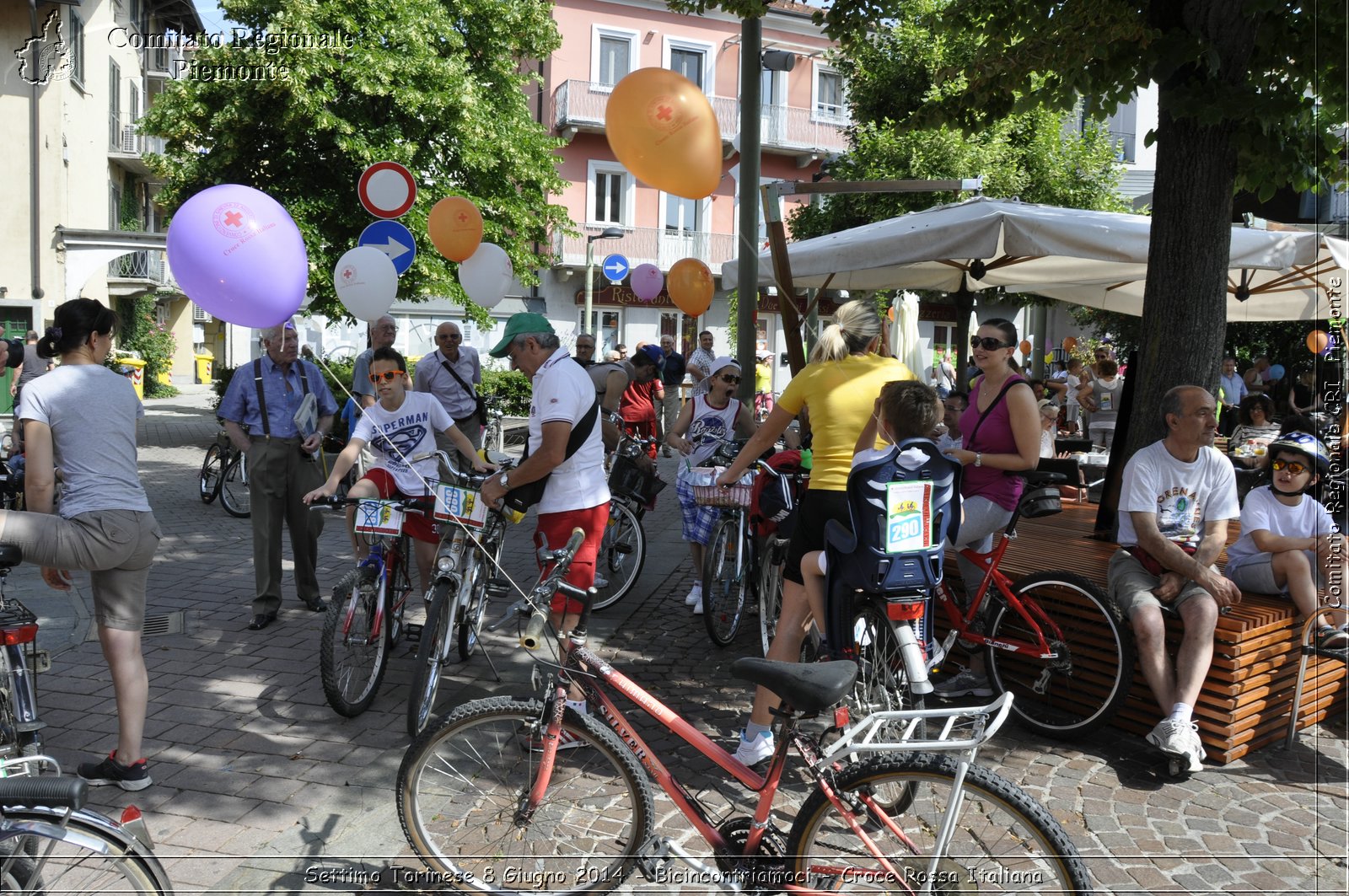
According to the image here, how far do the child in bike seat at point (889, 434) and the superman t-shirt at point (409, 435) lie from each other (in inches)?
91.7

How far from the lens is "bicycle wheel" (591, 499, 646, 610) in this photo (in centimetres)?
723

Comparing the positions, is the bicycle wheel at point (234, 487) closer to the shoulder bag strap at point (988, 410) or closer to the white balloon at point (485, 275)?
the white balloon at point (485, 275)

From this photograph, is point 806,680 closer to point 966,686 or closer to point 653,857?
point 653,857

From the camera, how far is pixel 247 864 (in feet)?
11.3

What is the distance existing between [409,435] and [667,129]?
2.17m

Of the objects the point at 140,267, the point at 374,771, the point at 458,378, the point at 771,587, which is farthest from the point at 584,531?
the point at 140,267

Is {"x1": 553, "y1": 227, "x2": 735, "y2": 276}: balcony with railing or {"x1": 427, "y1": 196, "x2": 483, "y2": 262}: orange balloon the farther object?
{"x1": 553, "y1": 227, "x2": 735, "y2": 276}: balcony with railing

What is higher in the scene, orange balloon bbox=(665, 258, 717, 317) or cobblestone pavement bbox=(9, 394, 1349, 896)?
orange balloon bbox=(665, 258, 717, 317)

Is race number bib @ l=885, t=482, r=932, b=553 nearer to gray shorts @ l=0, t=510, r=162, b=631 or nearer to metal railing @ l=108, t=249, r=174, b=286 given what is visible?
gray shorts @ l=0, t=510, r=162, b=631

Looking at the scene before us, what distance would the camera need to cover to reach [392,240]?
25.1 feet

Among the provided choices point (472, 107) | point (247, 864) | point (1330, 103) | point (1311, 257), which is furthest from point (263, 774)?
point (472, 107)

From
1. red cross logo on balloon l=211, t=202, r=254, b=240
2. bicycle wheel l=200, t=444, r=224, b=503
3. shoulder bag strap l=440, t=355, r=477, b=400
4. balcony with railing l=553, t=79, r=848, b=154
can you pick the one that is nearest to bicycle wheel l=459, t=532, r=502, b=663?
red cross logo on balloon l=211, t=202, r=254, b=240

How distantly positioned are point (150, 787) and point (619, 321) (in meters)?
28.7

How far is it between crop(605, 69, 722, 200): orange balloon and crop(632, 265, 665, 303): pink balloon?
622cm
